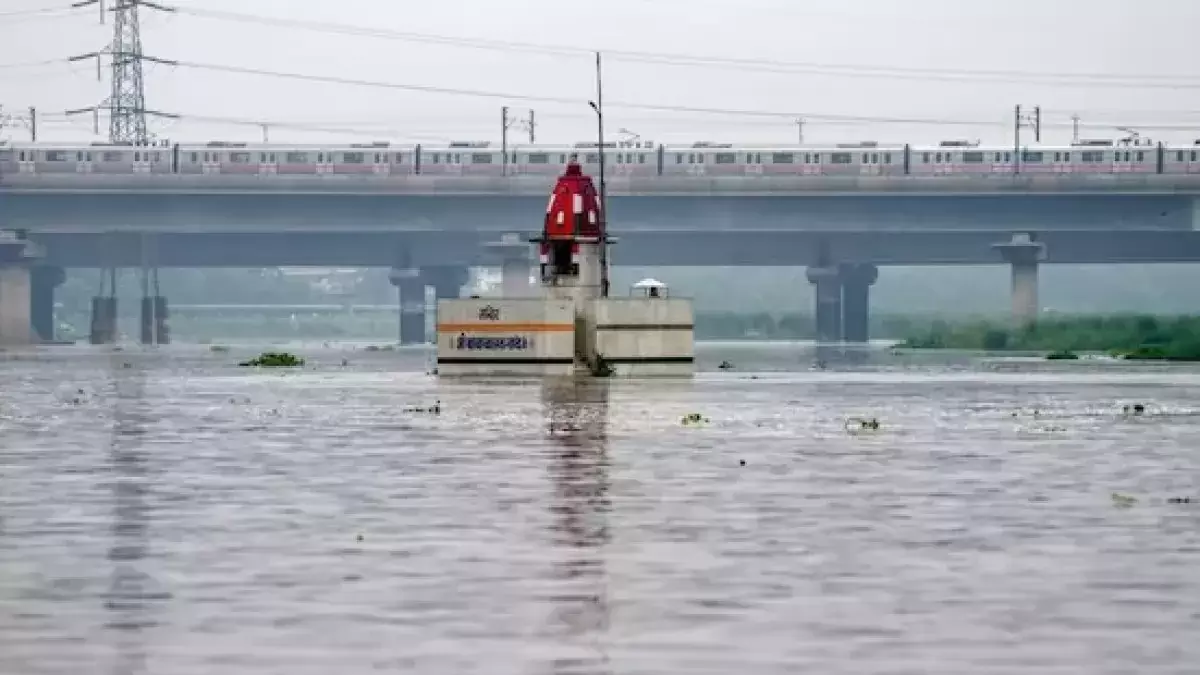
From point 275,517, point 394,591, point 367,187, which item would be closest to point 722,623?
point 394,591

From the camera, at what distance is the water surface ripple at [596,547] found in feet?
50.8

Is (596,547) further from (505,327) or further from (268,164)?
(268,164)

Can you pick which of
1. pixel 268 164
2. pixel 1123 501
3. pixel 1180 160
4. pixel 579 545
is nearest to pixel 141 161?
pixel 268 164

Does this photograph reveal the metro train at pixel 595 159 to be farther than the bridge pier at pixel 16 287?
No

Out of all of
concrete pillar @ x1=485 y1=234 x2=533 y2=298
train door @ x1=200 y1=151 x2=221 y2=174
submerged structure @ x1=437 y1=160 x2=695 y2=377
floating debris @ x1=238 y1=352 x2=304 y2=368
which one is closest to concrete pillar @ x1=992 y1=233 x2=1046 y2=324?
concrete pillar @ x1=485 y1=234 x2=533 y2=298

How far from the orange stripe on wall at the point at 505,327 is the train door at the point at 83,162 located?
107 meters

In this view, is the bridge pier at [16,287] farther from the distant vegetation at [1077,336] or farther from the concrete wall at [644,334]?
the concrete wall at [644,334]

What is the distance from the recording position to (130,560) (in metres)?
20.4

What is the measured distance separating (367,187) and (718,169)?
80.4 ft

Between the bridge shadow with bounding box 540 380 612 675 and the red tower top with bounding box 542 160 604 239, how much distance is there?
1358 inches

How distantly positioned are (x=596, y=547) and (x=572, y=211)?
5816cm

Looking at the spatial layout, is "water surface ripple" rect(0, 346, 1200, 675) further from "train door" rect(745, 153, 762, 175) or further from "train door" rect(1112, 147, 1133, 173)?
"train door" rect(745, 153, 762, 175)

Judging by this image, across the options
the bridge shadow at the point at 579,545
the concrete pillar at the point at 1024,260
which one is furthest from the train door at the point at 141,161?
the bridge shadow at the point at 579,545

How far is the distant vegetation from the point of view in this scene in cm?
13350
